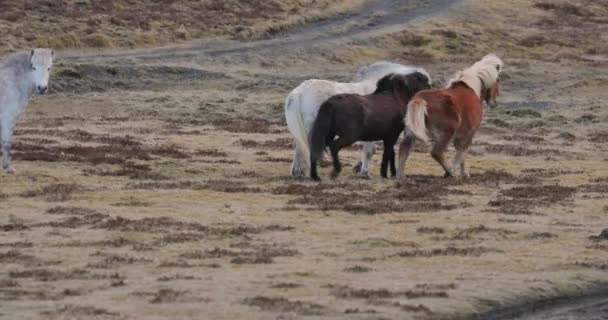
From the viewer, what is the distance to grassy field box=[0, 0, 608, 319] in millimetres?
14344

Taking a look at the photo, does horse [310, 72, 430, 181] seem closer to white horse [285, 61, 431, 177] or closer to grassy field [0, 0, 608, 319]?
white horse [285, 61, 431, 177]

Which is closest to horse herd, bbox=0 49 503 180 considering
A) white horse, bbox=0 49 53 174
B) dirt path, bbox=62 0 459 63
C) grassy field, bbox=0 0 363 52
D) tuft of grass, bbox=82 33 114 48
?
white horse, bbox=0 49 53 174

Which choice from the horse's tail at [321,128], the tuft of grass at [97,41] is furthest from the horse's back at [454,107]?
the tuft of grass at [97,41]

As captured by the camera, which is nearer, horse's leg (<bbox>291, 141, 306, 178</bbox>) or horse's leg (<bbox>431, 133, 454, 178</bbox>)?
horse's leg (<bbox>291, 141, 306, 178</bbox>)

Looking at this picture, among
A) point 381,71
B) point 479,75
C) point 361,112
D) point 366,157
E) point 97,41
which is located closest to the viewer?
point 361,112

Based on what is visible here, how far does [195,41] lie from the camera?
58.5 m

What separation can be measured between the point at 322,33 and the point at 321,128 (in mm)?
38446

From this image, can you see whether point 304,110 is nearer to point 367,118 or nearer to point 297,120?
point 297,120

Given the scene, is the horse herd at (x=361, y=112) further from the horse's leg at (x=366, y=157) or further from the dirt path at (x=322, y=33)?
the dirt path at (x=322, y=33)

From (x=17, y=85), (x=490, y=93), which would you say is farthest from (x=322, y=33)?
(x=17, y=85)

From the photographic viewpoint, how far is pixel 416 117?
2366 cm

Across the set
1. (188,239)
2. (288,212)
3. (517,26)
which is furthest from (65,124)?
(517,26)

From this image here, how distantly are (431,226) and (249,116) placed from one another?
69.0ft

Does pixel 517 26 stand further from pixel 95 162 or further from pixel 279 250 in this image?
pixel 279 250
